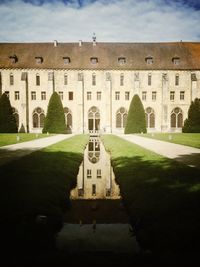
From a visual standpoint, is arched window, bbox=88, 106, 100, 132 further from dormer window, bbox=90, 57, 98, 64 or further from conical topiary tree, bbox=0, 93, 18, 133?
conical topiary tree, bbox=0, 93, 18, 133

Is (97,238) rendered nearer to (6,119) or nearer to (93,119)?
(6,119)

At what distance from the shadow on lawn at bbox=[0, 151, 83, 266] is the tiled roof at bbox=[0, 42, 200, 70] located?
35.1 metres

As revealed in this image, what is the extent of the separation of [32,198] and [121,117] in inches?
1509

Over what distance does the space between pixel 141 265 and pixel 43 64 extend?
42.7 meters

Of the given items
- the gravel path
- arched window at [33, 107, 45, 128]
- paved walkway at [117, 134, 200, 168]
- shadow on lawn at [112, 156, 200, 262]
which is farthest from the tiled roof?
the gravel path

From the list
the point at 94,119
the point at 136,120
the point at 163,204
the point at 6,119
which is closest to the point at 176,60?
the point at 136,120

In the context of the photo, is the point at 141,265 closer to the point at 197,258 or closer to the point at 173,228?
the point at 197,258

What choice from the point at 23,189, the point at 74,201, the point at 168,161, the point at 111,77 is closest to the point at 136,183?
the point at 74,201

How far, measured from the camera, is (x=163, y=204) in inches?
243

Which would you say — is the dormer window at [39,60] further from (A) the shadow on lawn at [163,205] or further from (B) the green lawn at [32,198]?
(A) the shadow on lawn at [163,205]

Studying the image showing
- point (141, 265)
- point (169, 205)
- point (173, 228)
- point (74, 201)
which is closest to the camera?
point (141, 265)

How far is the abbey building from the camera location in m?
43.6

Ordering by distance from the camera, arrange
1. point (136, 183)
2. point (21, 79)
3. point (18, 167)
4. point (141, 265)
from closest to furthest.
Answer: point (141, 265) → point (136, 183) → point (18, 167) → point (21, 79)

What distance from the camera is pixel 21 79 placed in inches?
1688
